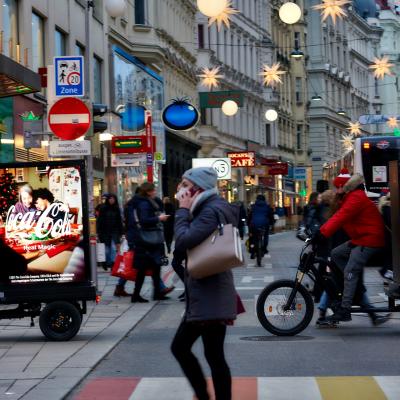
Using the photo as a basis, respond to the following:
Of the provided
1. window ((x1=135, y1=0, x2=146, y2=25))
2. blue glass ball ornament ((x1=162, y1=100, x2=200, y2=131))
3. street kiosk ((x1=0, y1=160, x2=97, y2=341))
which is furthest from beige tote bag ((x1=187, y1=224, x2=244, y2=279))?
window ((x1=135, y1=0, x2=146, y2=25))

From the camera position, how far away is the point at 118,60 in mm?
43531

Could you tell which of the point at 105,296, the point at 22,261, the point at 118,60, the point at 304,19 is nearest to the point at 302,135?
the point at 304,19

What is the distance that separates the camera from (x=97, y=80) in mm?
40125

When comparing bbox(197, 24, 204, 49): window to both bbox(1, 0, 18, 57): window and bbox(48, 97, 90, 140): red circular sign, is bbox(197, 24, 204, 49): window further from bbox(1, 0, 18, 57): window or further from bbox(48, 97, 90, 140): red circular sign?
bbox(48, 97, 90, 140): red circular sign

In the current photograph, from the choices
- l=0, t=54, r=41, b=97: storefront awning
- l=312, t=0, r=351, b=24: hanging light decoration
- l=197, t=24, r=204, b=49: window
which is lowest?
l=0, t=54, r=41, b=97: storefront awning

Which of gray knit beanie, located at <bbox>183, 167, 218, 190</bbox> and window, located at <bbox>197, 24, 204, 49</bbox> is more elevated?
window, located at <bbox>197, 24, 204, 49</bbox>

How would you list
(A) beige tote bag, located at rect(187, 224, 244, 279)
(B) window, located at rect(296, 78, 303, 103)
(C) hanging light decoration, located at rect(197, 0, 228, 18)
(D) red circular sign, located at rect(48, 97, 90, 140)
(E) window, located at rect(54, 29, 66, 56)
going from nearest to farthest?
1. (A) beige tote bag, located at rect(187, 224, 244, 279)
2. (D) red circular sign, located at rect(48, 97, 90, 140)
3. (C) hanging light decoration, located at rect(197, 0, 228, 18)
4. (E) window, located at rect(54, 29, 66, 56)
5. (B) window, located at rect(296, 78, 303, 103)

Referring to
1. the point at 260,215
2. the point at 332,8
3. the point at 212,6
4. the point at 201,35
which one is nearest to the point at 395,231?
Answer: the point at 332,8

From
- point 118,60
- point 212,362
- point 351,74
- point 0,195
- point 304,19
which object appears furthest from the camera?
point 351,74

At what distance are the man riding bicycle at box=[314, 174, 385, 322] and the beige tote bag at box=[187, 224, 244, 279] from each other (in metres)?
6.01

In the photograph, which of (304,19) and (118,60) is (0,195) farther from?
(304,19)

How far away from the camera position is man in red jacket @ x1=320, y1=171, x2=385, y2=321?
14.1 metres

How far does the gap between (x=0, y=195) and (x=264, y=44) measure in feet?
226

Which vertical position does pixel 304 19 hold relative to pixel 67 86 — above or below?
above
